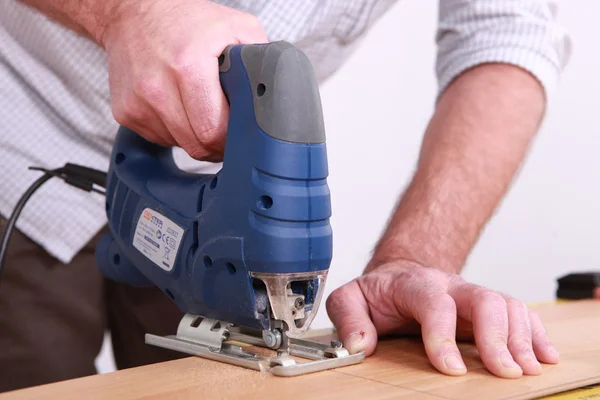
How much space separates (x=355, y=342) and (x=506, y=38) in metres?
0.85

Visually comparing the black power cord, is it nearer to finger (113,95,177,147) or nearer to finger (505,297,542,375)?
finger (113,95,177,147)

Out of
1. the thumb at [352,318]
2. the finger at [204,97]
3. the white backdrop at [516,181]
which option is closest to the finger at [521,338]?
the thumb at [352,318]

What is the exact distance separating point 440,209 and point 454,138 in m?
0.17

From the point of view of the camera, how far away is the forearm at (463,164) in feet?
4.27

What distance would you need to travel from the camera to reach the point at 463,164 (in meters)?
1.40

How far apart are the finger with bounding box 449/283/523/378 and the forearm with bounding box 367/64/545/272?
0.26 m

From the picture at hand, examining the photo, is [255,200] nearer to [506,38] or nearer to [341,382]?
[341,382]

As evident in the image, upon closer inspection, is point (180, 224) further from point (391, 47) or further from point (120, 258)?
point (391, 47)

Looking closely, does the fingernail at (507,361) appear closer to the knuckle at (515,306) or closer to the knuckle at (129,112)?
the knuckle at (515,306)

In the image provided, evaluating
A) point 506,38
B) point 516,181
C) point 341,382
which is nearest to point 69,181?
point 341,382

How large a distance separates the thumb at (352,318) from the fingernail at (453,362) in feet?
0.40

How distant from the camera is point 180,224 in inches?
37.9

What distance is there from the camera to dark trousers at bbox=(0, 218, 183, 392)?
1458 mm

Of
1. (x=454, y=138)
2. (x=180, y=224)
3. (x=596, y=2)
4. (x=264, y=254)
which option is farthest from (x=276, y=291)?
(x=596, y=2)
